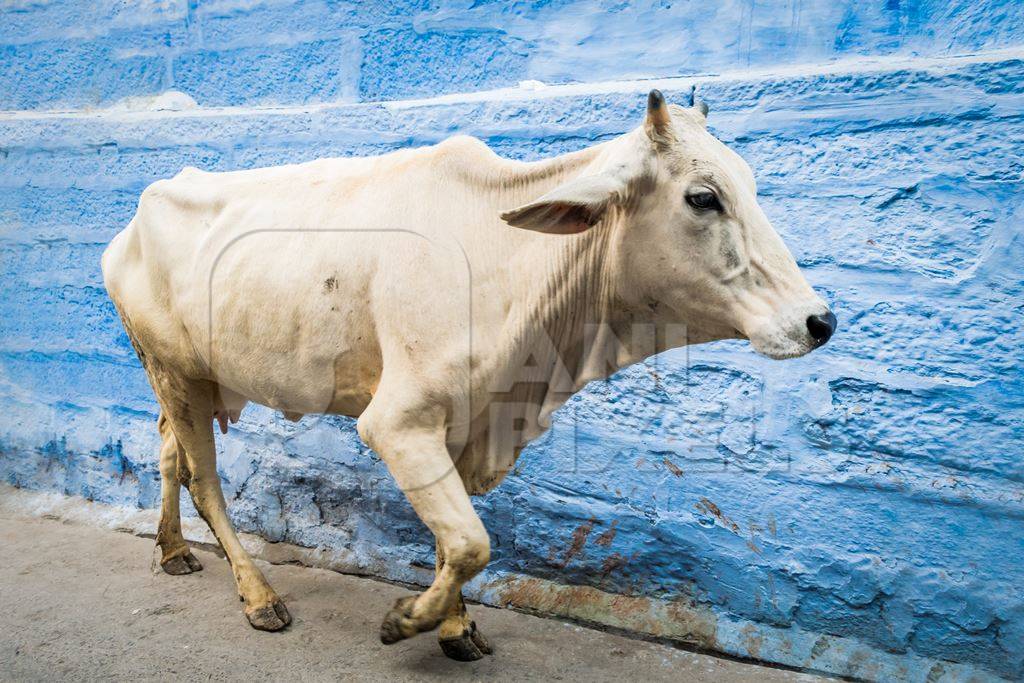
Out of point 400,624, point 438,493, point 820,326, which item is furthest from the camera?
point 400,624

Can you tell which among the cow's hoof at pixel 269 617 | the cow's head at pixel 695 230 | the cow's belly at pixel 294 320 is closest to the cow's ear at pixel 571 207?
the cow's head at pixel 695 230

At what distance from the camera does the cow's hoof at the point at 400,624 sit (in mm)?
2555

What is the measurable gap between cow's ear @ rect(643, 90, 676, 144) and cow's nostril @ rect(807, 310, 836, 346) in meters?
0.57

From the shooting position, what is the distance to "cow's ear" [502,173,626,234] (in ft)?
7.08

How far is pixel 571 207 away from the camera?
218cm

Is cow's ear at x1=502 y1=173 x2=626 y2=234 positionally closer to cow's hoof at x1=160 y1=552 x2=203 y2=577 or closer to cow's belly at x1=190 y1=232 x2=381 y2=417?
cow's belly at x1=190 y1=232 x2=381 y2=417

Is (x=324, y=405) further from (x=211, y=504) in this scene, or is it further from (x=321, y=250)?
(x=211, y=504)

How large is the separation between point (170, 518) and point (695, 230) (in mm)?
2578

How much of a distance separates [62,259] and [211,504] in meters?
1.87

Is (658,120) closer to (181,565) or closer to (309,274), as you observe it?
(309,274)

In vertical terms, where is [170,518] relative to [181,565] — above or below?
above

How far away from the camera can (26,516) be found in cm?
444

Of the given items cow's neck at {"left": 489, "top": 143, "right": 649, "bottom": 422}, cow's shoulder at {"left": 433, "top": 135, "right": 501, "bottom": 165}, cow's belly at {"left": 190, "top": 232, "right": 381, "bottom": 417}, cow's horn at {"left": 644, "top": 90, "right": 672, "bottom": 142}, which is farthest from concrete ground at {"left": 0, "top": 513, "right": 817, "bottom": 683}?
cow's horn at {"left": 644, "top": 90, "right": 672, "bottom": 142}

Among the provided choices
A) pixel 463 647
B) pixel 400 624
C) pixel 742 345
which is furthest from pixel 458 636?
pixel 742 345
